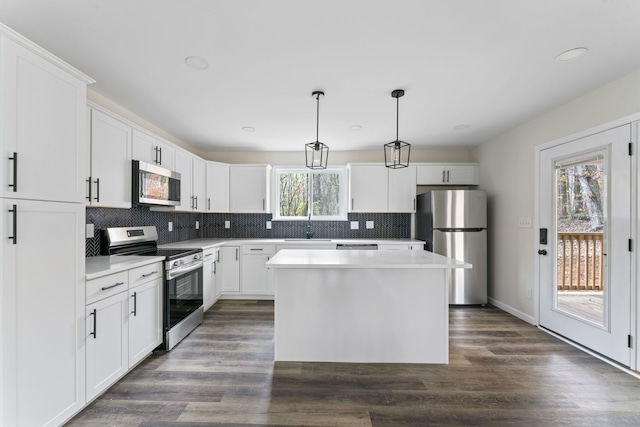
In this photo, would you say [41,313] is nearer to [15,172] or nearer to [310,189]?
[15,172]

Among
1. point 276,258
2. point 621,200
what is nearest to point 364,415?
point 276,258

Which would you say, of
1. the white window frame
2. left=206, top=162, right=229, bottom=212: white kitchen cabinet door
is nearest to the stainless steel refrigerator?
the white window frame

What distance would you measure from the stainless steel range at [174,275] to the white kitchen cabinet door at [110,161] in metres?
0.44

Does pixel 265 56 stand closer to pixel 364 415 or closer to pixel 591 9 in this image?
pixel 591 9

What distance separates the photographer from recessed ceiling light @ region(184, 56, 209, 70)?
2.04m

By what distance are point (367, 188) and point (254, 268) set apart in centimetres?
218

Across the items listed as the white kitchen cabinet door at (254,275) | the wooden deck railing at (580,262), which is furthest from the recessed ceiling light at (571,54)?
the white kitchen cabinet door at (254,275)

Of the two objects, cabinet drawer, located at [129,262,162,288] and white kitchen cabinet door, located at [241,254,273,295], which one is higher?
cabinet drawer, located at [129,262,162,288]

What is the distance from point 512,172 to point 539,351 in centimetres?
216

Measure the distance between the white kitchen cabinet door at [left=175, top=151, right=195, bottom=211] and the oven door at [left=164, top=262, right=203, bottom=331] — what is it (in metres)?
0.90

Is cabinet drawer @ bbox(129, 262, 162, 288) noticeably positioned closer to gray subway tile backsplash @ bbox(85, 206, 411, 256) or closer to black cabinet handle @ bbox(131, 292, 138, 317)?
black cabinet handle @ bbox(131, 292, 138, 317)

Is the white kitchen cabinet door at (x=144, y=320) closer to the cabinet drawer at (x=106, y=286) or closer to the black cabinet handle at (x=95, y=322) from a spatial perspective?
the cabinet drawer at (x=106, y=286)

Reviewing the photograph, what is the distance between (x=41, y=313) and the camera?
1.51m

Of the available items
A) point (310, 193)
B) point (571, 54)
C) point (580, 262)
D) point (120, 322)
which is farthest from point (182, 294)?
point (580, 262)
